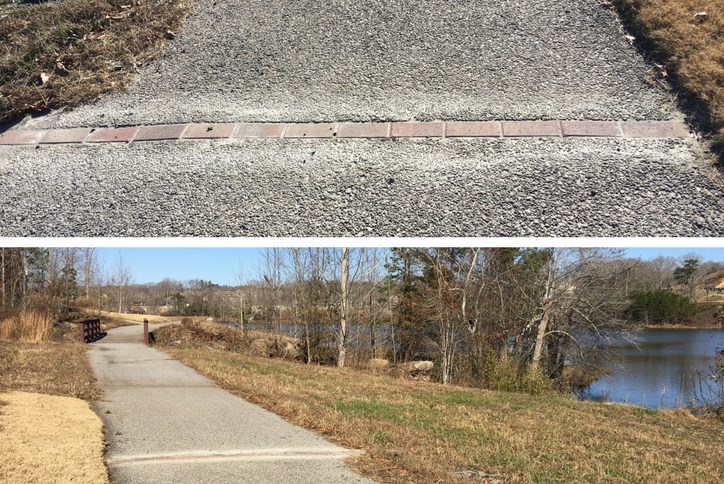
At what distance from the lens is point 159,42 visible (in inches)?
281

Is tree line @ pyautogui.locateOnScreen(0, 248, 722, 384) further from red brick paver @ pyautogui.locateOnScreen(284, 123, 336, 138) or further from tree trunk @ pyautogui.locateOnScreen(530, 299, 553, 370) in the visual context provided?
red brick paver @ pyautogui.locateOnScreen(284, 123, 336, 138)

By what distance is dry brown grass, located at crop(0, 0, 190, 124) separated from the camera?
20.5ft

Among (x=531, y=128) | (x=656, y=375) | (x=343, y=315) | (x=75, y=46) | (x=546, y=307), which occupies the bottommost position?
(x=656, y=375)

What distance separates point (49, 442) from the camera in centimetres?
541

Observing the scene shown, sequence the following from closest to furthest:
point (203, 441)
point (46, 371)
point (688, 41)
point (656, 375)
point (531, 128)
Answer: point (531, 128)
point (688, 41)
point (203, 441)
point (46, 371)
point (656, 375)

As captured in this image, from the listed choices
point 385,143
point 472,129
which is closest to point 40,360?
point 385,143

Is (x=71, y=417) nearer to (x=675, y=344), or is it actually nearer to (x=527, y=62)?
(x=527, y=62)

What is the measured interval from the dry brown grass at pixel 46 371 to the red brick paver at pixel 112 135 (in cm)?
430

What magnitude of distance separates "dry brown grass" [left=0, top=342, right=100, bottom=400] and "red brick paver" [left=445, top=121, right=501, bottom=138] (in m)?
6.33

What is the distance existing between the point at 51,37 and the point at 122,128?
237 cm

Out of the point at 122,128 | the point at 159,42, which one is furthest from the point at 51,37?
the point at 122,128

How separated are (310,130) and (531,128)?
1.94m

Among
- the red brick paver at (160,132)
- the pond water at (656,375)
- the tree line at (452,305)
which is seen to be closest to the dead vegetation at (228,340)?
the tree line at (452,305)

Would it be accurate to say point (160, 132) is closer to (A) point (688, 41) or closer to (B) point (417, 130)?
(B) point (417, 130)
